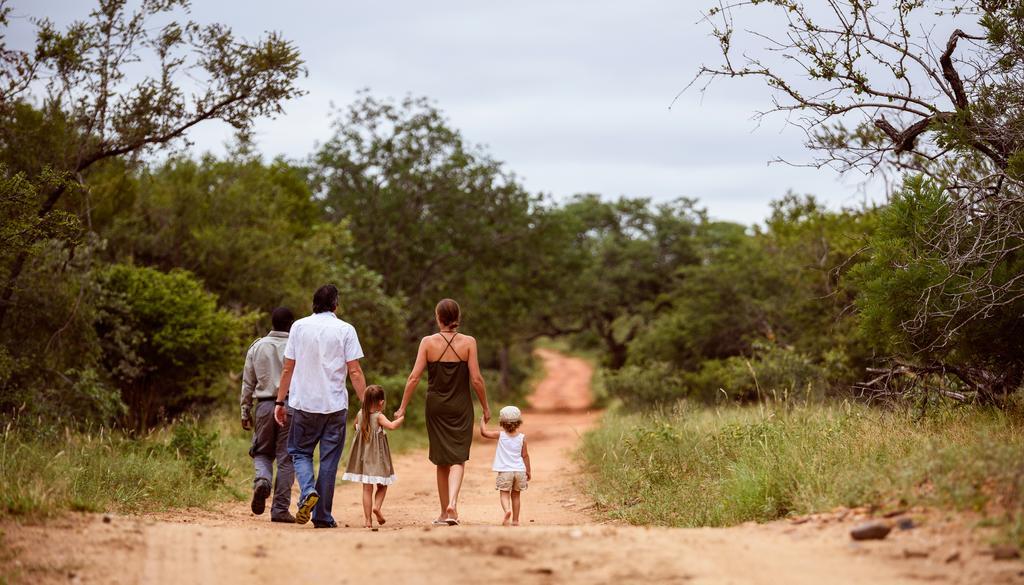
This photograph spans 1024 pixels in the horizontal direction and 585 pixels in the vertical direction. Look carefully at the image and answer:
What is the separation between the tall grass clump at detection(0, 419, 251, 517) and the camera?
21.6ft

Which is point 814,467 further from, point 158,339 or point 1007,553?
point 158,339

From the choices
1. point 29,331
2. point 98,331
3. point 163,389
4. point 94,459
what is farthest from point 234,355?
point 94,459

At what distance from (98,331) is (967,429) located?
12191 millimetres

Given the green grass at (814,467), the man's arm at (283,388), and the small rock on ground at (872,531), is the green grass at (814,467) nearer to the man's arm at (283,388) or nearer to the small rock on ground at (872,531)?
the small rock on ground at (872,531)

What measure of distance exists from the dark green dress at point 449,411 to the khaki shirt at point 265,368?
5.12ft

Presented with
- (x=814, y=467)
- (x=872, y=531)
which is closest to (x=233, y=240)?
(x=814, y=467)

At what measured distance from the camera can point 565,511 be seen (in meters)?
10.6

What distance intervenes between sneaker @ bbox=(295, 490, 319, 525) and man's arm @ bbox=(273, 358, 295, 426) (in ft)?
2.36

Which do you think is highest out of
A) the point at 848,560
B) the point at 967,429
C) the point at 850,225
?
the point at 850,225

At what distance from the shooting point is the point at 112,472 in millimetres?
9234

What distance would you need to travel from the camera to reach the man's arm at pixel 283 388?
8.27m

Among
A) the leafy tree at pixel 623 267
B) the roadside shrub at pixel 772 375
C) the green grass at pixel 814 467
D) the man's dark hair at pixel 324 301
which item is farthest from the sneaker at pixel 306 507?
the leafy tree at pixel 623 267

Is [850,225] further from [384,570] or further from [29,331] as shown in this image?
[384,570]

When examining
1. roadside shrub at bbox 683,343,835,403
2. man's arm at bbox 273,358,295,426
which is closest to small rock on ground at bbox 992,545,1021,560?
man's arm at bbox 273,358,295,426
